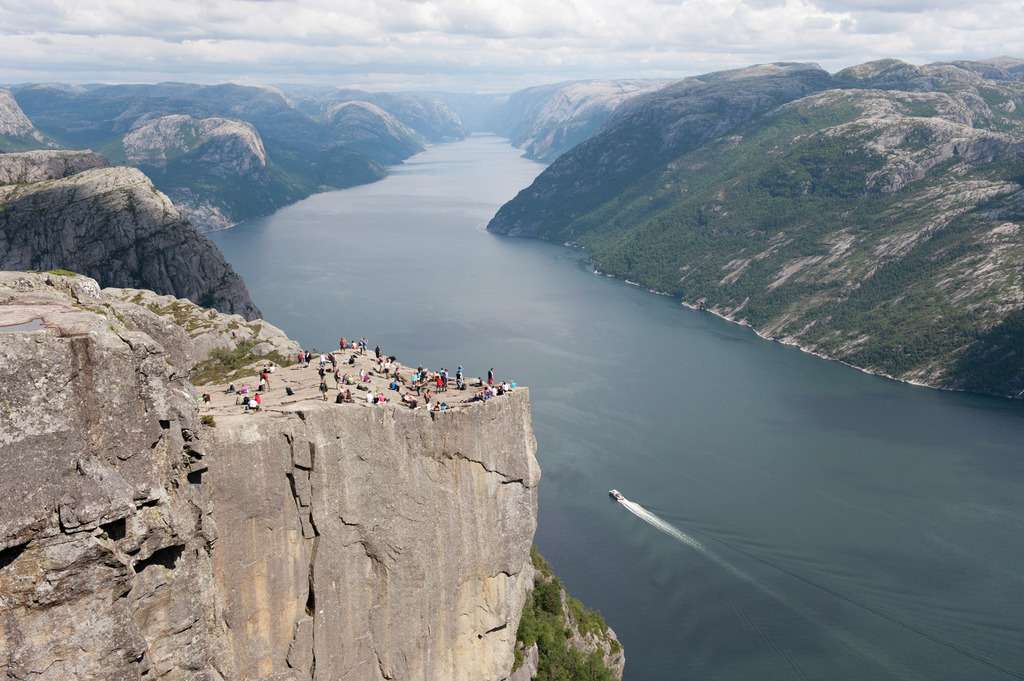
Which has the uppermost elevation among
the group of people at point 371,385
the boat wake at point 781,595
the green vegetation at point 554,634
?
the group of people at point 371,385

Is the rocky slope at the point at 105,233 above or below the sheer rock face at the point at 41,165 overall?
below

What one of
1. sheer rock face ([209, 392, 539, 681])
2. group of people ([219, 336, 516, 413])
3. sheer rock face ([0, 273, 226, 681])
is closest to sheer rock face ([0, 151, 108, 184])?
group of people ([219, 336, 516, 413])

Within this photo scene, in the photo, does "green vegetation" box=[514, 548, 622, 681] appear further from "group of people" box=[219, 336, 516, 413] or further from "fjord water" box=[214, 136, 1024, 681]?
"fjord water" box=[214, 136, 1024, 681]

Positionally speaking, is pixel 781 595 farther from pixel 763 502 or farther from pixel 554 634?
pixel 554 634

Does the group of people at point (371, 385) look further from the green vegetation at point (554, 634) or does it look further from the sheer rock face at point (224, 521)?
the green vegetation at point (554, 634)

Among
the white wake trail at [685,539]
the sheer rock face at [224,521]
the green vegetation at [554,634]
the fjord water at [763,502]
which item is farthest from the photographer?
the white wake trail at [685,539]

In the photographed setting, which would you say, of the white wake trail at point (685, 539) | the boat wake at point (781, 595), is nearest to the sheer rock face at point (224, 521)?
the boat wake at point (781, 595)

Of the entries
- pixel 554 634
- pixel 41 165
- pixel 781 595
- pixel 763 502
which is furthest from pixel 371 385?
pixel 41 165
